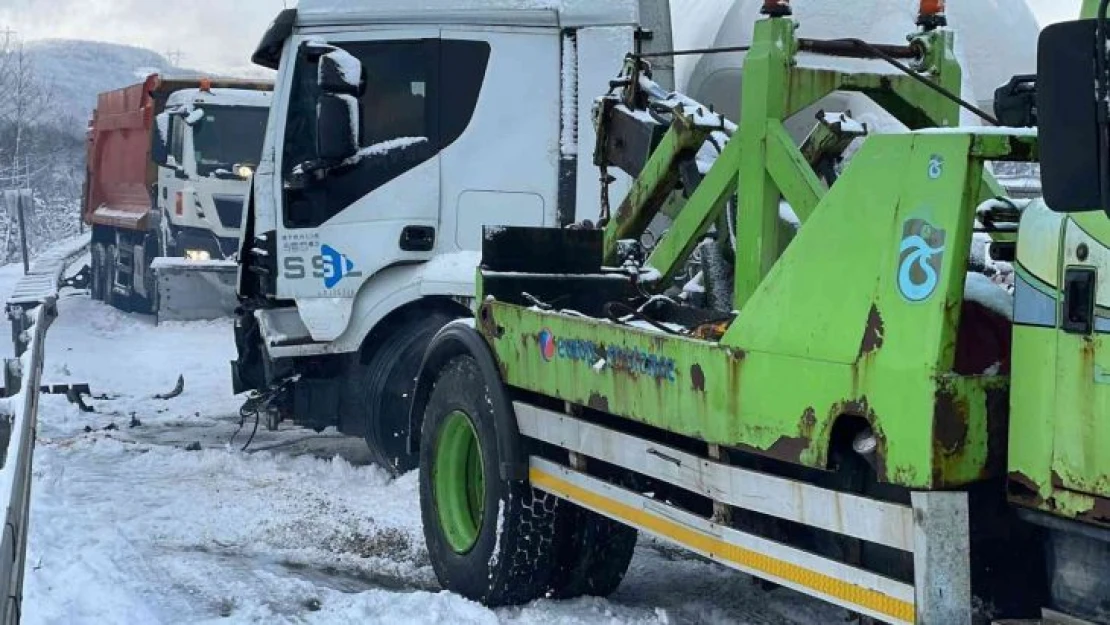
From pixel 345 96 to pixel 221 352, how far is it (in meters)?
8.03

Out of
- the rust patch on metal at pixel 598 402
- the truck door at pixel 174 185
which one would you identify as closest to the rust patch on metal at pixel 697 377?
the rust patch on metal at pixel 598 402

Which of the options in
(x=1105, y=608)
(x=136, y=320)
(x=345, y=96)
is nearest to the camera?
(x=1105, y=608)

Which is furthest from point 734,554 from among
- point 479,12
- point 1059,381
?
point 479,12

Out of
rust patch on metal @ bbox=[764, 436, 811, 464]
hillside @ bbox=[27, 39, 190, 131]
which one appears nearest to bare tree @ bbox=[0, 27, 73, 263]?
rust patch on metal @ bbox=[764, 436, 811, 464]

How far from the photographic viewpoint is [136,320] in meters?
20.0

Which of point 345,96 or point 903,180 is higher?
point 345,96

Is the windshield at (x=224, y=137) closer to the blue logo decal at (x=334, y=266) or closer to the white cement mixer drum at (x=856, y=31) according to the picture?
the blue logo decal at (x=334, y=266)

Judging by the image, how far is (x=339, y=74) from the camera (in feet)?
26.9

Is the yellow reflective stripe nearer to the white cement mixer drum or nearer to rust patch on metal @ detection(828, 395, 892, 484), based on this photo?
rust patch on metal @ detection(828, 395, 892, 484)

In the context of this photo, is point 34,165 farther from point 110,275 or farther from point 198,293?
point 198,293

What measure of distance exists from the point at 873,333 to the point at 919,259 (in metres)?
0.23

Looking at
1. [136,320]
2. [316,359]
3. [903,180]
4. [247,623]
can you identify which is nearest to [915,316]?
[903,180]

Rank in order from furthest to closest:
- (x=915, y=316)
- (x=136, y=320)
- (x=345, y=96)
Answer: (x=136, y=320) < (x=345, y=96) < (x=915, y=316)

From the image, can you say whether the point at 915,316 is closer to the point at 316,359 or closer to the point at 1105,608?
the point at 1105,608
